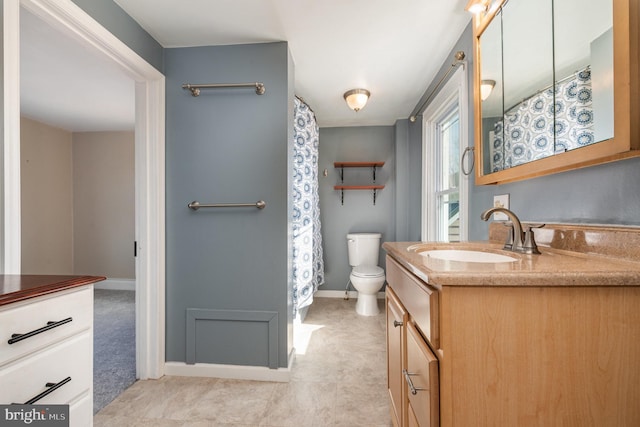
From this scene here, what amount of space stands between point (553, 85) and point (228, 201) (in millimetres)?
1620

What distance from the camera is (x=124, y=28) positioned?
1396mm

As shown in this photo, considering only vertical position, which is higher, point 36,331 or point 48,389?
point 36,331

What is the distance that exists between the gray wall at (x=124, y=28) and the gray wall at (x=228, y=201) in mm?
95

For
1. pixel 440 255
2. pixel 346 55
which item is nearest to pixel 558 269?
pixel 440 255

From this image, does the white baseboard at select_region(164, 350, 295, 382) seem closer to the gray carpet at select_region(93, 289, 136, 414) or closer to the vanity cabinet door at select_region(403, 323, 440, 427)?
the gray carpet at select_region(93, 289, 136, 414)

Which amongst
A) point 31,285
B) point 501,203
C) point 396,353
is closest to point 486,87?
point 501,203

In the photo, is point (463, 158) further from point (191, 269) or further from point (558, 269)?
point (191, 269)

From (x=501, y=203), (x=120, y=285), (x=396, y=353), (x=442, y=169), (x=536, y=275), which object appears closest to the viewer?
(x=536, y=275)

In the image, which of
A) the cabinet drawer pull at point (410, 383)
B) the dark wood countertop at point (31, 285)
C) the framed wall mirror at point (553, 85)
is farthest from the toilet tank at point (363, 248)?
the dark wood countertop at point (31, 285)

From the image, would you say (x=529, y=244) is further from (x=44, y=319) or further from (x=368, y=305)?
(x=368, y=305)

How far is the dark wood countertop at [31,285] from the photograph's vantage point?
1.95 ft

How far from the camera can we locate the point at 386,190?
10.4 feet

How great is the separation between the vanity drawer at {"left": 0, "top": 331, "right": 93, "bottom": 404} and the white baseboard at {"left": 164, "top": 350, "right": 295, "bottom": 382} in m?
0.95

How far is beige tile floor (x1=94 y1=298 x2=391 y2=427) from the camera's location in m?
1.31
